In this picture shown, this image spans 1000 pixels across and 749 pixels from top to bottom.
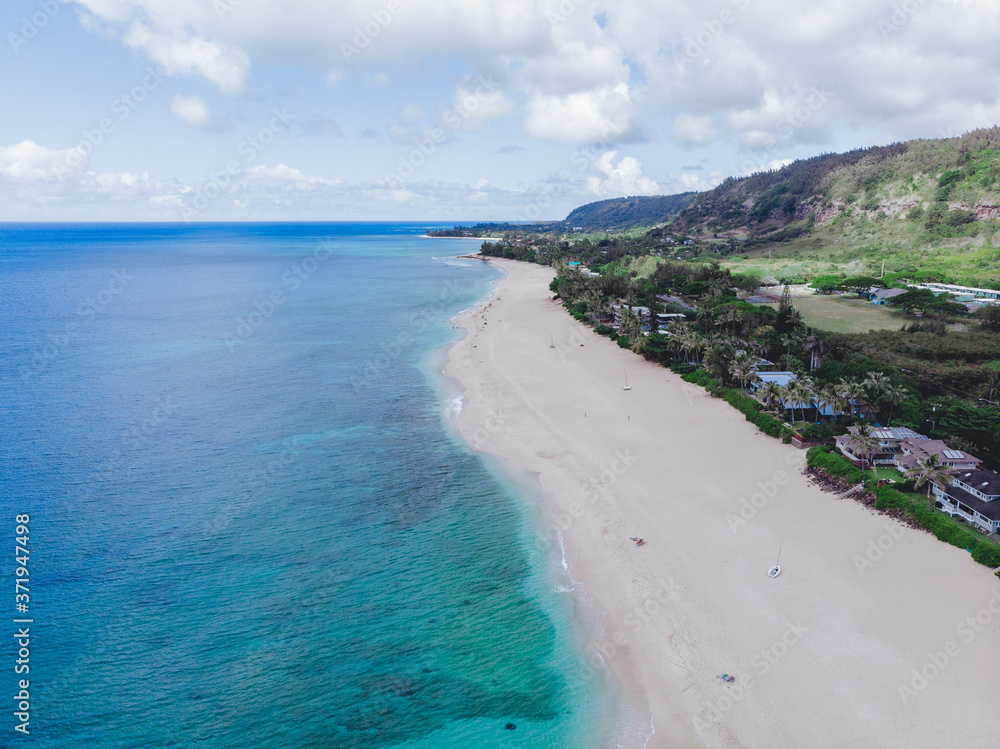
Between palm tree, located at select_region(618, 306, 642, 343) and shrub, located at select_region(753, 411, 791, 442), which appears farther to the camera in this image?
palm tree, located at select_region(618, 306, 642, 343)

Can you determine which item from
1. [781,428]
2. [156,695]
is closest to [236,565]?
[156,695]

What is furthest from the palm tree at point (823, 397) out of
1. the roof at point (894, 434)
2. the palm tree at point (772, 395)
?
the roof at point (894, 434)

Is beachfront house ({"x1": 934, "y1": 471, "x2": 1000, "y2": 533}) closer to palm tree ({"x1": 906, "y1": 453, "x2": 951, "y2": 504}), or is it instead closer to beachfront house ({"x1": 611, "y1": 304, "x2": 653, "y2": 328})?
palm tree ({"x1": 906, "y1": 453, "x2": 951, "y2": 504})

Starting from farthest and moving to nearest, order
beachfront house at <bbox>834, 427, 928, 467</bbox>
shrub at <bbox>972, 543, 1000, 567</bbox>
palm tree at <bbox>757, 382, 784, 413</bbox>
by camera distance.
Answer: palm tree at <bbox>757, 382, 784, 413</bbox> < beachfront house at <bbox>834, 427, 928, 467</bbox> < shrub at <bbox>972, 543, 1000, 567</bbox>

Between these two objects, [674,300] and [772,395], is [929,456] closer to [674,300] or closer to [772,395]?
[772,395]

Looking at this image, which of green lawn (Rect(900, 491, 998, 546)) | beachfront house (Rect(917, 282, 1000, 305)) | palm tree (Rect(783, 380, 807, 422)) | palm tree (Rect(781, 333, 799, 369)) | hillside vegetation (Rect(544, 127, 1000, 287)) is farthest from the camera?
hillside vegetation (Rect(544, 127, 1000, 287))

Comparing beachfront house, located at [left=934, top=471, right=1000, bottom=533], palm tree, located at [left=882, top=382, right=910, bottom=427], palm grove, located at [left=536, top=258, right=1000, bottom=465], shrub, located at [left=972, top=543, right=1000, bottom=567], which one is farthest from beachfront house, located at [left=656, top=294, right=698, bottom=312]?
shrub, located at [left=972, top=543, right=1000, bottom=567]

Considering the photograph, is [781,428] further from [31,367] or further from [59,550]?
[31,367]

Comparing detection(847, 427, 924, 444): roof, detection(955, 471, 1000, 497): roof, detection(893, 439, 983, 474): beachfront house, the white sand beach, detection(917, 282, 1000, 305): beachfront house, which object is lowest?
the white sand beach
